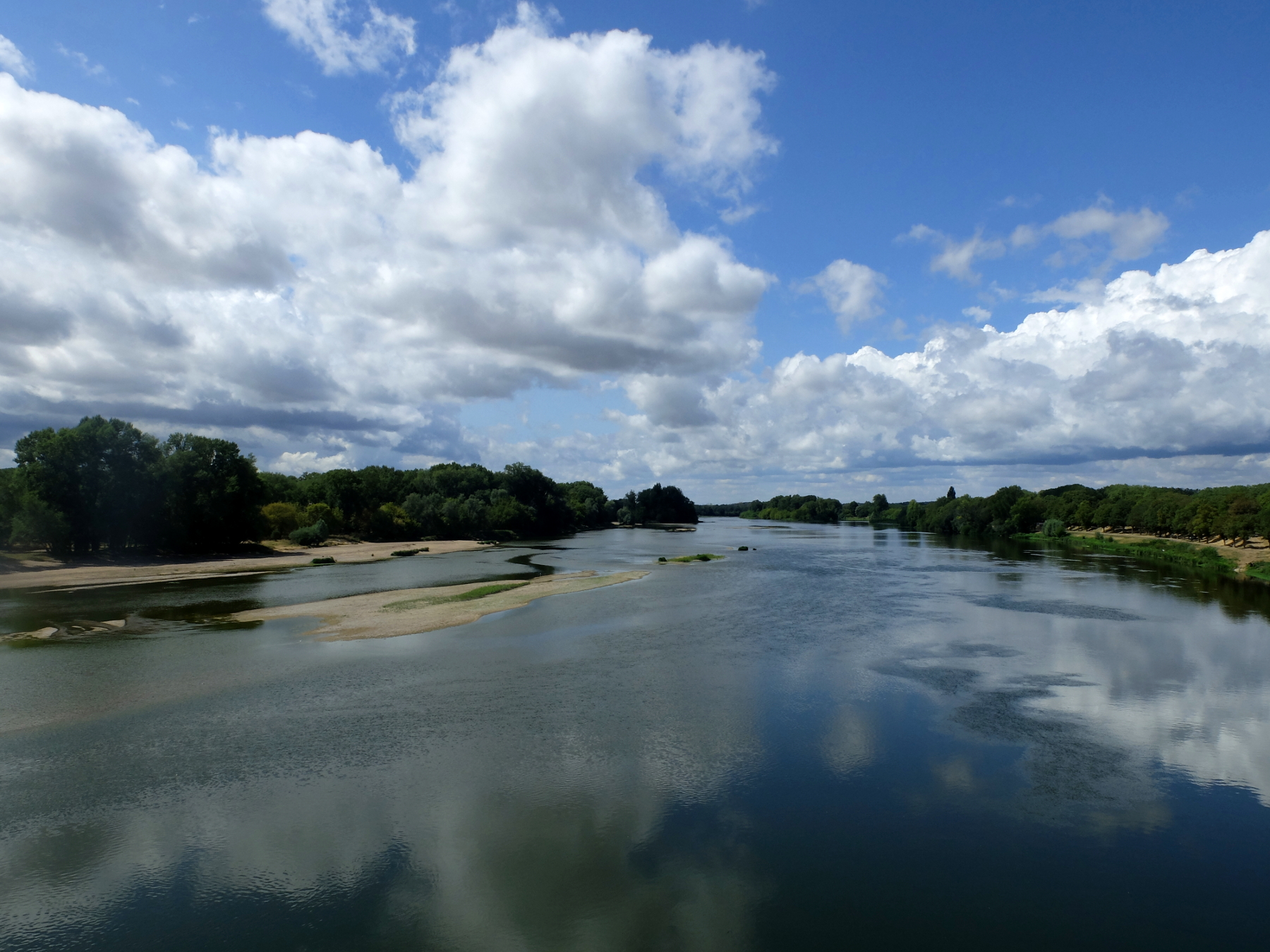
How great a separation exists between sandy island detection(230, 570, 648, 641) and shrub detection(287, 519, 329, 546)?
1807 inches

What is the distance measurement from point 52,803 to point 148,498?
191 ft

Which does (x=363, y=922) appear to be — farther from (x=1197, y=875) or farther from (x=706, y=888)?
(x=1197, y=875)

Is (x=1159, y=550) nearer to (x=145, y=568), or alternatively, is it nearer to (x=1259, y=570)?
(x=1259, y=570)

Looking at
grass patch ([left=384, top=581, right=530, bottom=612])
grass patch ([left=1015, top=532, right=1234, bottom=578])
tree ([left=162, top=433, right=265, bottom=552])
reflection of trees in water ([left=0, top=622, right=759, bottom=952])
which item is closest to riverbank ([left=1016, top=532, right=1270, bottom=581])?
grass patch ([left=1015, top=532, right=1234, bottom=578])

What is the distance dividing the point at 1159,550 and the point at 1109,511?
1438 inches

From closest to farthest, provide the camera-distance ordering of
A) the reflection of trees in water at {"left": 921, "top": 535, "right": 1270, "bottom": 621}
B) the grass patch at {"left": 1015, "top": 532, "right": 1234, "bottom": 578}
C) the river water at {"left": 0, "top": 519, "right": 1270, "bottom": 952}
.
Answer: the river water at {"left": 0, "top": 519, "right": 1270, "bottom": 952}
the reflection of trees in water at {"left": 921, "top": 535, "right": 1270, "bottom": 621}
the grass patch at {"left": 1015, "top": 532, "right": 1234, "bottom": 578}

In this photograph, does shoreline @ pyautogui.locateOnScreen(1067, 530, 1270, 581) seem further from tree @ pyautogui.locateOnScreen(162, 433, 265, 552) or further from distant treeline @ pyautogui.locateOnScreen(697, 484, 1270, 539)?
tree @ pyautogui.locateOnScreen(162, 433, 265, 552)

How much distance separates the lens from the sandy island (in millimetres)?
31109

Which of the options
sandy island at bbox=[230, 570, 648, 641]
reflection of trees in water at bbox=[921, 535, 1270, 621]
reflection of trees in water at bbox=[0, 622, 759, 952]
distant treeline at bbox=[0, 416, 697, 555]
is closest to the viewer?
reflection of trees in water at bbox=[0, 622, 759, 952]

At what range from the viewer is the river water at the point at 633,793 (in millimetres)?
10023

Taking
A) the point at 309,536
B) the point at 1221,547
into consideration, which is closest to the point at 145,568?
the point at 309,536

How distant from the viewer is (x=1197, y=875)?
11.1 meters

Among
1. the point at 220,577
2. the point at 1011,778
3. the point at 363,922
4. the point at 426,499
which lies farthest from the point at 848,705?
the point at 426,499

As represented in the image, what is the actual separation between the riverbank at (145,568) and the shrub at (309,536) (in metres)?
4.16
